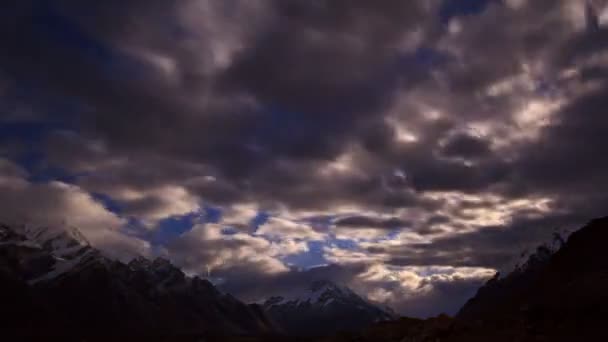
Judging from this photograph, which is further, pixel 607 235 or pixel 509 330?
pixel 607 235

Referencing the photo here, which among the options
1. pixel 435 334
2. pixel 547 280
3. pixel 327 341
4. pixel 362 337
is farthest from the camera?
pixel 547 280

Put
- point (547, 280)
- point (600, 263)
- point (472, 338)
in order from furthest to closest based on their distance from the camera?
1. point (547, 280)
2. point (600, 263)
3. point (472, 338)

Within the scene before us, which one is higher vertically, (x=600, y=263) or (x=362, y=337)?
(x=600, y=263)

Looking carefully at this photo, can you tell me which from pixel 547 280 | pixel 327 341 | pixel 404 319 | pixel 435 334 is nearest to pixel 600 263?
pixel 547 280

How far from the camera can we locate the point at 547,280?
629 feet

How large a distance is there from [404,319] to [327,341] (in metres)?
15.2

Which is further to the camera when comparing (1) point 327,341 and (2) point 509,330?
(1) point 327,341

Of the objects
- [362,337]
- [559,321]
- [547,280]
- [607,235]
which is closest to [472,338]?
[559,321]

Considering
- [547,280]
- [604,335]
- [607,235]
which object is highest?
[607,235]

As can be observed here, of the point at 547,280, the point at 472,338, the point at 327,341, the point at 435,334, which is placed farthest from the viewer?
the point at 547,280

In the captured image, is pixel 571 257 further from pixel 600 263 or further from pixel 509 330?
pixel 509 330

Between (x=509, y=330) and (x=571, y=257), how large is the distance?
156 meters

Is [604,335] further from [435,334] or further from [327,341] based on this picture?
[327,341]

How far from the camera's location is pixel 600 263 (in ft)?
543
